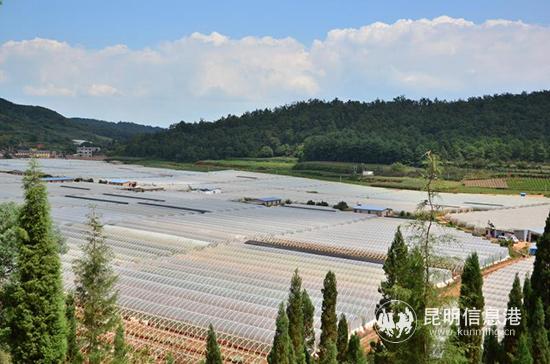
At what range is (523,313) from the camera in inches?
564

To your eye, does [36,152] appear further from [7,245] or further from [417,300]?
[417,300]

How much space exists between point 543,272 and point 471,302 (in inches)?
175

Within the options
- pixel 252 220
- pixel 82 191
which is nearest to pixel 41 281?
pixel 252 220

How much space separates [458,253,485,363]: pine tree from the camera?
499 inches

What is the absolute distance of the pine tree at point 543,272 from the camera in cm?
1582

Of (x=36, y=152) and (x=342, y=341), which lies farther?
(x=36, y=152)

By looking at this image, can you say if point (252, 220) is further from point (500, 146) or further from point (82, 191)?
point (500, 146)

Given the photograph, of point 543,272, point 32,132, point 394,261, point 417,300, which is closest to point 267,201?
point 543,272

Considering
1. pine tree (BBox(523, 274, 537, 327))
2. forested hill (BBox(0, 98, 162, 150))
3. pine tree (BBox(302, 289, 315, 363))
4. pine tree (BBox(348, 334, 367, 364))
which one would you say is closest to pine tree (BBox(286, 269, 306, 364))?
pine tree (BBox(348, 334, 367, 364))

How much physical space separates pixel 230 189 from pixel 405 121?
240 feet

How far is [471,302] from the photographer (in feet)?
42.9

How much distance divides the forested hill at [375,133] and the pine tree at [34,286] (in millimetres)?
83885

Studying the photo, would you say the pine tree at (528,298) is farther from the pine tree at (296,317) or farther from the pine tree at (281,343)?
the pine tree at (281,343)

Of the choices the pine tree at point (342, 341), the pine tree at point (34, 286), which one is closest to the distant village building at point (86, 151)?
the pine tree at point (342, 341)
